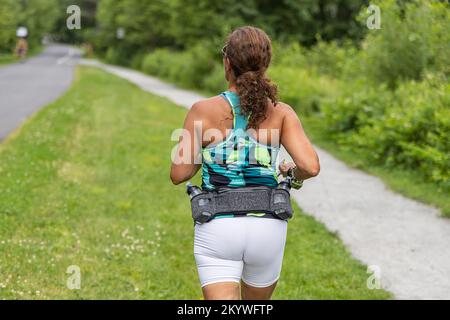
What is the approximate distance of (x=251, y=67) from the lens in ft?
10.2

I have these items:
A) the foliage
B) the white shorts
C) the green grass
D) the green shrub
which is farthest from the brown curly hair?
the foliage

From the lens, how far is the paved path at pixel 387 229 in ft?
19.7

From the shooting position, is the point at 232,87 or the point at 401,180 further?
the point at 401,180

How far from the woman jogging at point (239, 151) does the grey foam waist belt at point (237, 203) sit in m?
0.03

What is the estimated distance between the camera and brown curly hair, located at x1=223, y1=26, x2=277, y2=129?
3064 mm

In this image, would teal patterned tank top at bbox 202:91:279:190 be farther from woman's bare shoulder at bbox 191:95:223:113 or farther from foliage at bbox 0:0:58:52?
foliage at bbox 0:0:58:52

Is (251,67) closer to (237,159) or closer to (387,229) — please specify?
(237,159)

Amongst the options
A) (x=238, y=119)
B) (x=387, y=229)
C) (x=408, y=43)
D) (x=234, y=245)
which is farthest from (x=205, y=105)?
(x=408, y=43)

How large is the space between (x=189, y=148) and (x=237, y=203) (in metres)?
0.35

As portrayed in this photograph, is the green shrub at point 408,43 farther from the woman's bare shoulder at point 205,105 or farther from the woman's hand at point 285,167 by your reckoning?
the woman's bare shoulder at point 205,105

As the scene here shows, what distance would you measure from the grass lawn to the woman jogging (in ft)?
7.89

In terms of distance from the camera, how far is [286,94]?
715 inches
